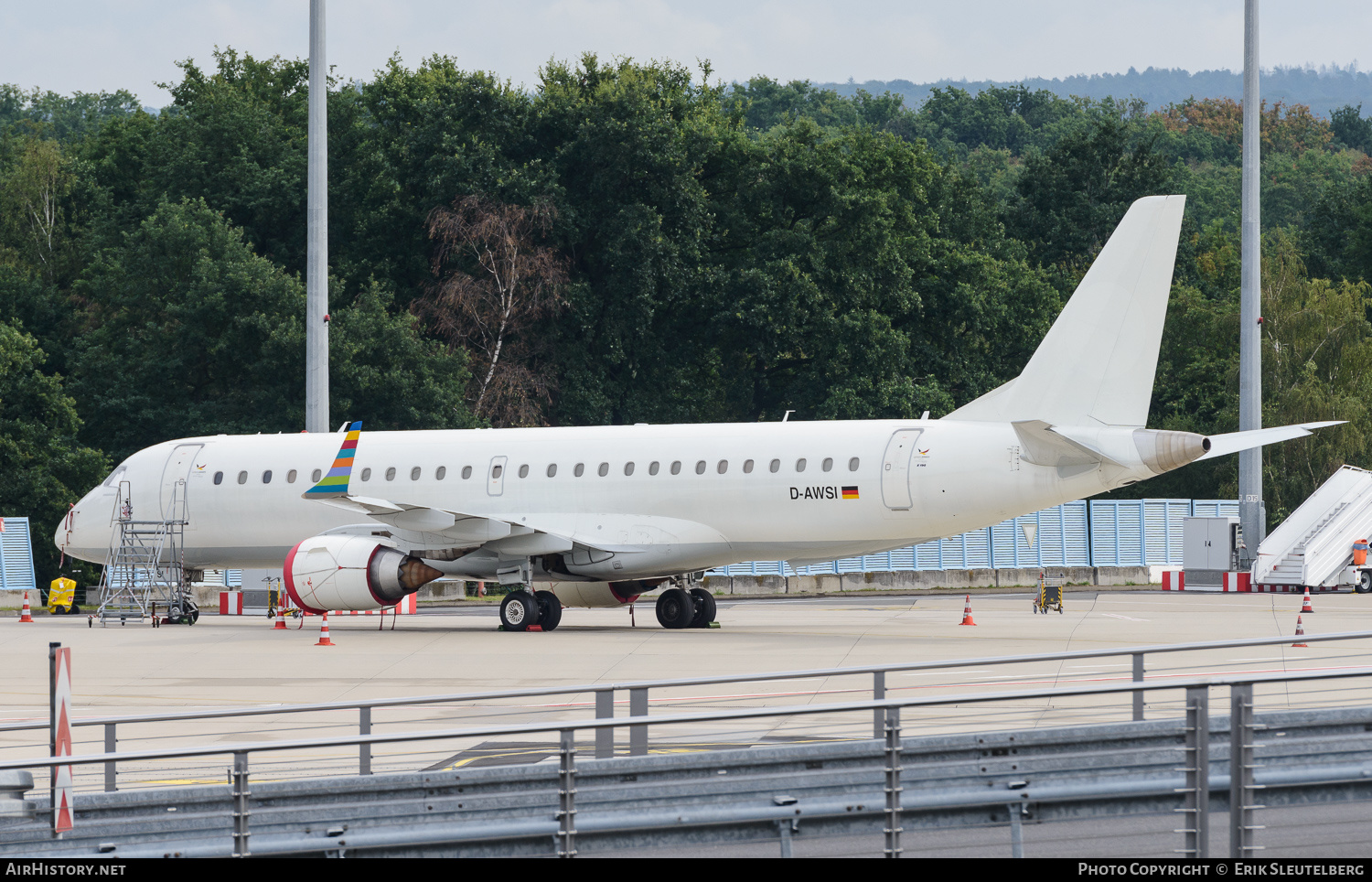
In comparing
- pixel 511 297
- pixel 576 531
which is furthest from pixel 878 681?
pixel 511 297

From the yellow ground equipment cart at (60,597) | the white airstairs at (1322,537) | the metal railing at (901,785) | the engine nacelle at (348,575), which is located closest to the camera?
the metal railing at (901,785)

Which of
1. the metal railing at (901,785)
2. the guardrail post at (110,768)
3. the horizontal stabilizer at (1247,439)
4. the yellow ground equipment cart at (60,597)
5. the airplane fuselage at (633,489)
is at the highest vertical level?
the horizontal stabilizer at (1247,439)

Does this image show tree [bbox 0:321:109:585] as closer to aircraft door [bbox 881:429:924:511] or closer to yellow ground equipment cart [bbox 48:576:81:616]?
yellow ground equipment cart [bbox 48:576:81:616]

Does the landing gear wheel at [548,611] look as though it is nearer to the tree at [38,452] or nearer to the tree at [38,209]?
the tree at [38,452]

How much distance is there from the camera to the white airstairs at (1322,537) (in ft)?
132

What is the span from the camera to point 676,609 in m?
28.1

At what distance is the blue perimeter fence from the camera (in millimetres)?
44031

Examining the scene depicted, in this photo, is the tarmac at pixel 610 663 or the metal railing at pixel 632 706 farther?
the tarmac at pixel 610 663

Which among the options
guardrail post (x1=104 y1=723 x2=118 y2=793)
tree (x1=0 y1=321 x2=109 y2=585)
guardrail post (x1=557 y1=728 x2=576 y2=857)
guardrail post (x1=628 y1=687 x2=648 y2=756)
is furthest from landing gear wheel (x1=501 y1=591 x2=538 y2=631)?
tree (x1=0 y1=321 x2=109 y2=585)

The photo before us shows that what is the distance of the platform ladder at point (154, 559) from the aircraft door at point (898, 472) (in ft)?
45.1

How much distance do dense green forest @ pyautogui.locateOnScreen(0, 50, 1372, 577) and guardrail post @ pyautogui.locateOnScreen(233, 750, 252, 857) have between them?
43720 mm

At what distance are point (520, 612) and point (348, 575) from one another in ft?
9.59

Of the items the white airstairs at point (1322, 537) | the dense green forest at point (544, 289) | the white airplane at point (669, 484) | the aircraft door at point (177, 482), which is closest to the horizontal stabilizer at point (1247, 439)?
the white airplane at point (669, 484)

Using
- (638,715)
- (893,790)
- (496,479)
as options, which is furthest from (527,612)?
(893,790)
